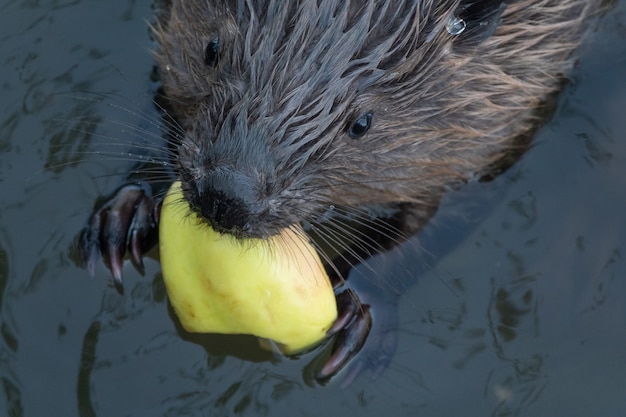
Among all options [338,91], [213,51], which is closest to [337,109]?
[338,91]

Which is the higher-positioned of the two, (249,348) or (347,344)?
(347,344)

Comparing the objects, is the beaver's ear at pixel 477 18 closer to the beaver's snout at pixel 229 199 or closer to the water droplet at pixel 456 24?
the water droplet at pixel 456 24

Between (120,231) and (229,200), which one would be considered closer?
(229,200)

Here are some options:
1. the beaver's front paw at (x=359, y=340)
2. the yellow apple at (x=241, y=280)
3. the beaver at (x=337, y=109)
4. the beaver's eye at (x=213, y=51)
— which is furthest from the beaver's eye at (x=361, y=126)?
the beaver's front paw at (x=359, y=340)

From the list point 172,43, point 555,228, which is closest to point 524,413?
point 555,228

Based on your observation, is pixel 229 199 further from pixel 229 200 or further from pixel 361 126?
pixel 361 126

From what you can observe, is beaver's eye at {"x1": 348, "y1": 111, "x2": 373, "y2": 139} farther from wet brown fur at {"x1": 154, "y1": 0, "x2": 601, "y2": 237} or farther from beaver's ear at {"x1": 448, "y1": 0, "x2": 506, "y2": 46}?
beaver's ear at {"x1": 448, "y1": 0, "x2": 506, "y2": 46}
